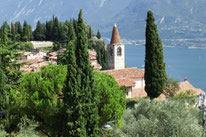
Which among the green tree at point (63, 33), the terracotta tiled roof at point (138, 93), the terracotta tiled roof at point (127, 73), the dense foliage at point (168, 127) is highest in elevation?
the green tree at point (63, 33)

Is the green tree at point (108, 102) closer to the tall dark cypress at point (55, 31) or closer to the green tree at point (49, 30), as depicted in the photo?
the tall dark cypress at point (55, 31)

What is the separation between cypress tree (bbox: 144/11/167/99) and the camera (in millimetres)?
21297

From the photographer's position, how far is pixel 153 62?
69.9 ft

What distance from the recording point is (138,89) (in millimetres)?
28891

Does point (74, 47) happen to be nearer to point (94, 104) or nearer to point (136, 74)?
point (94, 104)

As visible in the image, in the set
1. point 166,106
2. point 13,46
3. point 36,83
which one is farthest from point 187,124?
point 13,46

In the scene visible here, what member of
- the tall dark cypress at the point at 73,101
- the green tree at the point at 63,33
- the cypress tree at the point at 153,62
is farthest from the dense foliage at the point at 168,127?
the green tree at the point at 63,33

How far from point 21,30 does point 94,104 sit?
182ft

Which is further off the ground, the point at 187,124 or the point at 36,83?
the point at 36,83

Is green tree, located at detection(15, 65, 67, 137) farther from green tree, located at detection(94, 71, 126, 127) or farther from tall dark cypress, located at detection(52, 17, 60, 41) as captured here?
tall dark cypress, located at detection(52, 17, 60, 41)

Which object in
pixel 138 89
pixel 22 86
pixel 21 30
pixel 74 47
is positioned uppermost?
pixel 21 30

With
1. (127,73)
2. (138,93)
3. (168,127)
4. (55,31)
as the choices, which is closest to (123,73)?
(127,73)

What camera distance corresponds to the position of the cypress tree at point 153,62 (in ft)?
69.9

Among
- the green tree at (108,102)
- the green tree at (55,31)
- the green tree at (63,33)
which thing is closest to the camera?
the green tree at (108,102)
